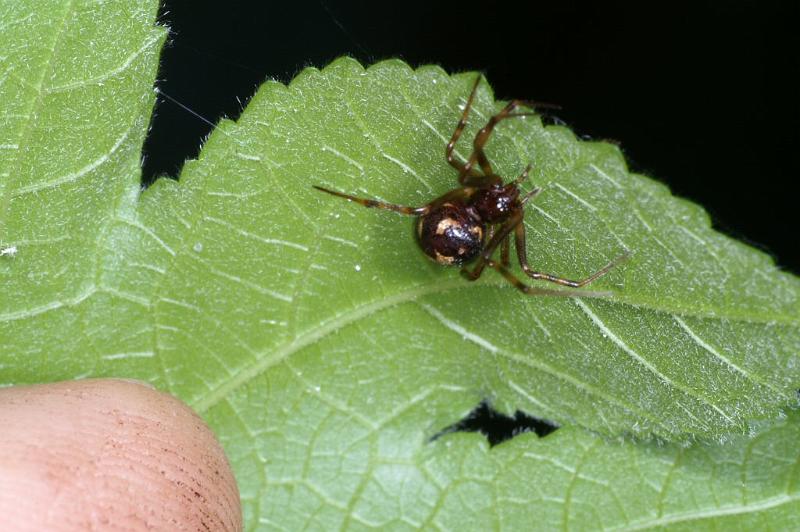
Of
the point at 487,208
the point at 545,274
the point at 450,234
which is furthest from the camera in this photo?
the point at 487,208

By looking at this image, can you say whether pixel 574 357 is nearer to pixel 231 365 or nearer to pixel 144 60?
pixel 231 365

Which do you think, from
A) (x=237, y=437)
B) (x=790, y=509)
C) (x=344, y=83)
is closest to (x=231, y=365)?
(x=237, y=437)

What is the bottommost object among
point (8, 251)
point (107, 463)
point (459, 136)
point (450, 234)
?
point (107, 463)

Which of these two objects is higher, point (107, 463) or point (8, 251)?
point (8, 251)

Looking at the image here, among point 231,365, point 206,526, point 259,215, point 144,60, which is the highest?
point 144,60

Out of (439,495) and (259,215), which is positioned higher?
(259,215)

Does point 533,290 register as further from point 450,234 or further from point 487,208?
point 487,208

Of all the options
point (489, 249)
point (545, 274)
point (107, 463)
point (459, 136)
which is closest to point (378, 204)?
point (459, 136)

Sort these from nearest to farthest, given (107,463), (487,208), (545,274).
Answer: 1. (107,463)
2. (545,274)
3. (487,208)
